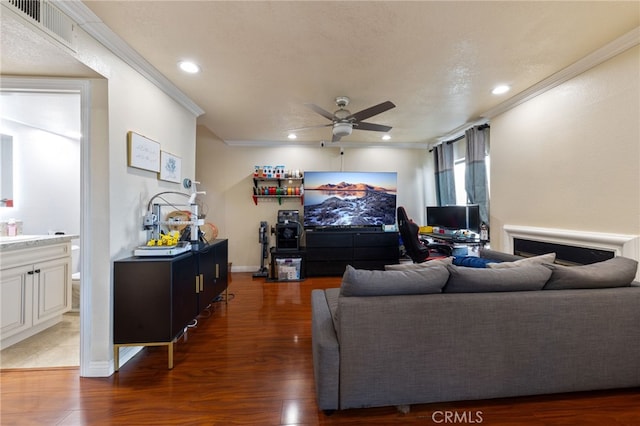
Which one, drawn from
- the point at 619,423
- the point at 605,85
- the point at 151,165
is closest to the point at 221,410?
the point at 151,165

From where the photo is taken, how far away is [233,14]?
1645 millimetres

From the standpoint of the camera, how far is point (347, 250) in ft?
14.7

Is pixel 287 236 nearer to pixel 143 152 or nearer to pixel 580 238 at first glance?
pixel 143 152

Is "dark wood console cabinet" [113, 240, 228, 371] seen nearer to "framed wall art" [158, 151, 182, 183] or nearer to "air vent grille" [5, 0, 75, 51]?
"framed wall art" [158, 151, 182, 183]

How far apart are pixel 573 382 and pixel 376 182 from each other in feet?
12.2

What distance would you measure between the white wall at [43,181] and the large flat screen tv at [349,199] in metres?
3.34

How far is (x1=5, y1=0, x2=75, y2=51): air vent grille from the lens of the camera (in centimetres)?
137

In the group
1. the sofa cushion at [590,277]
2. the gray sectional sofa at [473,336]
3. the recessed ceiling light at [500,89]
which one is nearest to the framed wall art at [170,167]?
the gray sectional sofa at [473,336]

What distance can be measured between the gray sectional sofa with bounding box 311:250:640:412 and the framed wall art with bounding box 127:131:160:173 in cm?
204

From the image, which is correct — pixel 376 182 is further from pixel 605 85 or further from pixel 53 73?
pixel 53 73

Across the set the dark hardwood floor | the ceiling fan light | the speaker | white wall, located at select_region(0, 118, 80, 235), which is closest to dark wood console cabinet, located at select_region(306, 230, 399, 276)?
the speaker

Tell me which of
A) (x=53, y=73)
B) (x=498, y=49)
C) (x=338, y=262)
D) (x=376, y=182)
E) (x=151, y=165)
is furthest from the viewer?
(x=376, y=182)

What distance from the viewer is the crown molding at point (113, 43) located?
1.57 meters

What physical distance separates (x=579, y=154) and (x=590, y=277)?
1.49 meters
